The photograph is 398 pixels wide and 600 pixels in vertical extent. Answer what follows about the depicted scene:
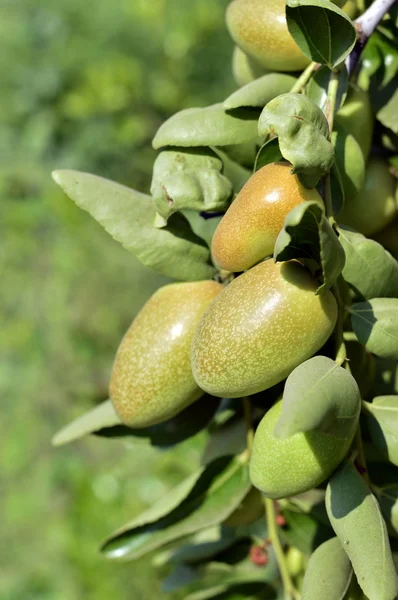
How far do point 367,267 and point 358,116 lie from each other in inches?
7.8

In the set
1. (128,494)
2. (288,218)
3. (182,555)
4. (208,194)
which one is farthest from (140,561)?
(288,218)

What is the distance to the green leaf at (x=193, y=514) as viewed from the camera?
Answer: 791mm

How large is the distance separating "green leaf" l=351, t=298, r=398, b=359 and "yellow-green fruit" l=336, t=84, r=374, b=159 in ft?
0.67

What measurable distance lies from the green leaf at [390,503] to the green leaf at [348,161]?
0.28m

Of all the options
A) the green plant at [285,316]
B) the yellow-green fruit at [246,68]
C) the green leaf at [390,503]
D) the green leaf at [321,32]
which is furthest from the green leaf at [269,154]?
the green leaf at [390,503]

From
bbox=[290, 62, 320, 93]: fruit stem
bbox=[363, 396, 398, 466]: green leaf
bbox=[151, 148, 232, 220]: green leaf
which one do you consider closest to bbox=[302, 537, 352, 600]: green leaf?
bbox=[363, 396, 398, 466]: green leaf

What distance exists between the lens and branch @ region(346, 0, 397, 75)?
69cm

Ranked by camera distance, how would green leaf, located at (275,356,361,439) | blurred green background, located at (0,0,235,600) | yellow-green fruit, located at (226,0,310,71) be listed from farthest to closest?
1. blurred green background, located at (0,0,235,600)
2. yellow-green fruit, located at (226,0,310,71)
3. green leaf, located at (275,356,361,439)

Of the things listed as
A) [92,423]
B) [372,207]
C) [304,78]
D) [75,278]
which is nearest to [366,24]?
[304,78]

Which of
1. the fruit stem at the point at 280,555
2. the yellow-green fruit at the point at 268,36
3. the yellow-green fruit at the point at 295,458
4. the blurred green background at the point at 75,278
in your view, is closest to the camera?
the yellow-green fruit at the point at 295,458

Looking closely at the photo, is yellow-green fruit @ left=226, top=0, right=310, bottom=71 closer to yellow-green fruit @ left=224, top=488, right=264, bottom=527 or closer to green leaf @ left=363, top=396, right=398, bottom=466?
green leaf @ left=363, top=396, right=398, bottom=466

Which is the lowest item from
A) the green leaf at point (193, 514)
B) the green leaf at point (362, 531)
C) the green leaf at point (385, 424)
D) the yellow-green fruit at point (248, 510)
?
the yellow-green fruit at point (248, 510)

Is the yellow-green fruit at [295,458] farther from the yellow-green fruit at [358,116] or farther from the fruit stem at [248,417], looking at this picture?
the yellow-green fruit at [358,116]

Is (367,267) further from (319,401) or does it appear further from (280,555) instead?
(280,555)
